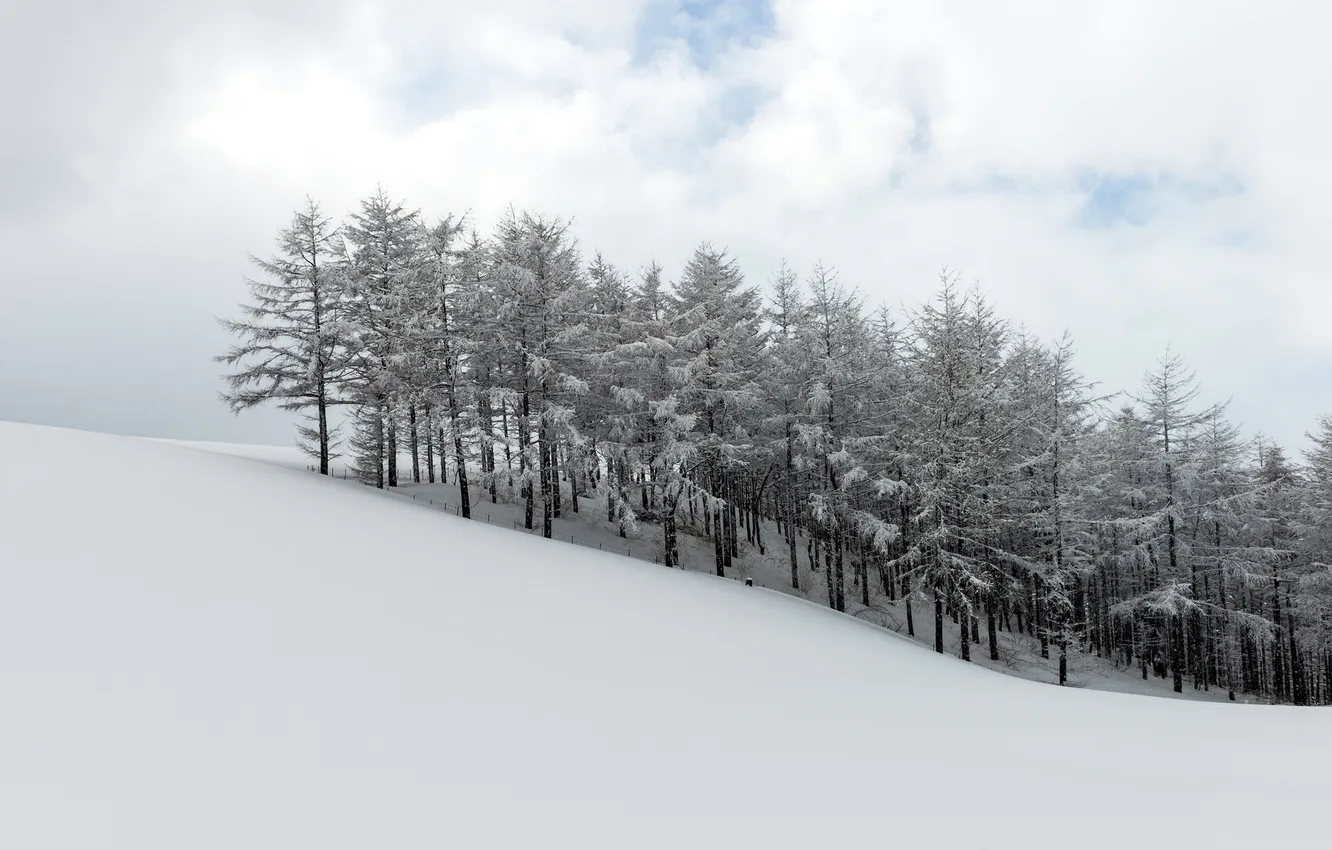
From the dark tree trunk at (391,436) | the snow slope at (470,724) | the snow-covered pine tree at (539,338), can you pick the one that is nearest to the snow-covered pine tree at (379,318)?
the dark tree trunk at (391,436)

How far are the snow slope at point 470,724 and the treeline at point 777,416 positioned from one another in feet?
30.7

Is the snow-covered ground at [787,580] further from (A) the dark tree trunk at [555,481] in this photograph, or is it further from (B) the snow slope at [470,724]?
(B) the snow slope at [470,724]

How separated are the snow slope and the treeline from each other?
9349mm

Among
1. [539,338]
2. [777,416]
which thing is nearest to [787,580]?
[777,416]

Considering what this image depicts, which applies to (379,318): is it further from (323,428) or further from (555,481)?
(555,481)

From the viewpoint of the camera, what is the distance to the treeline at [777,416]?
2195 cm

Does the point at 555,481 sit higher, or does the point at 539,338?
the point at 539,338

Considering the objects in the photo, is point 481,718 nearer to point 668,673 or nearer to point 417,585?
point 668,673

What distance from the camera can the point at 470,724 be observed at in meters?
6.46

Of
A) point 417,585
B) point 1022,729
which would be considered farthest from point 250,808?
point 1022,729

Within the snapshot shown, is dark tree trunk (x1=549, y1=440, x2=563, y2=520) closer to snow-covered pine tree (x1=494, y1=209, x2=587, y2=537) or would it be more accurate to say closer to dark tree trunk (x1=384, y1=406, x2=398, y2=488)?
snow-covered pine tree (x1=494, y1=209, x2=587, y2=537)

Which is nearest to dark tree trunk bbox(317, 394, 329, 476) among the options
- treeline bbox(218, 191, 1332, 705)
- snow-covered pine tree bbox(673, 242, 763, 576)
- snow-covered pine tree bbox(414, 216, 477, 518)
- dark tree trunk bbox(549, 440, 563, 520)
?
treeline bbox(218, 191, 1332, 705)

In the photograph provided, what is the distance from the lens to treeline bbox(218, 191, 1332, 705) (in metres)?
22.0

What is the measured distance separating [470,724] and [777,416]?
19.9 metres
